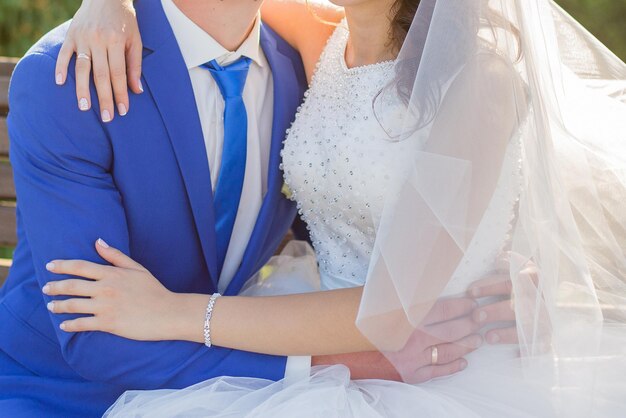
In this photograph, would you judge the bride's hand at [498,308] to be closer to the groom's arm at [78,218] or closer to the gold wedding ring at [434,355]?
the gold wedding ring at [434,355]

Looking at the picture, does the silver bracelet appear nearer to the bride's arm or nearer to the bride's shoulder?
the bride's arm

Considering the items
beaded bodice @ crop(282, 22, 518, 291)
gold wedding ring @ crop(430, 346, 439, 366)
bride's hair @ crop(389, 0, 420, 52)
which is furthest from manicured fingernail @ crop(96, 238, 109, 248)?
bride's hair @ crop(389, 0, 420, 52)

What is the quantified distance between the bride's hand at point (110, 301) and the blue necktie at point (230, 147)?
0.40m

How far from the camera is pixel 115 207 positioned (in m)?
2.30

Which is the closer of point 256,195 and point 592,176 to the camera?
point 592,176

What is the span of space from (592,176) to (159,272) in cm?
120

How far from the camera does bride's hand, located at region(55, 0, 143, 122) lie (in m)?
2.26

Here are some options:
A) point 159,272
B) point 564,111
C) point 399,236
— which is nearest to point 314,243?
point 159,272

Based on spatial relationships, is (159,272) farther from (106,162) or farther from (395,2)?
(395,2)

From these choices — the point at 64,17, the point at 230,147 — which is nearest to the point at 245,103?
the point at 230,147

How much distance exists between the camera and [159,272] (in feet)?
8.29

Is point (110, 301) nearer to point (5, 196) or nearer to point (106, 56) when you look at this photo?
point (106, 56)

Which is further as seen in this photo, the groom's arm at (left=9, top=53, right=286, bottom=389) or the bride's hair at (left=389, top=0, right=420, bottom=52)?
the bride's hair at (left=389, top=0, right=420, bottom=52)

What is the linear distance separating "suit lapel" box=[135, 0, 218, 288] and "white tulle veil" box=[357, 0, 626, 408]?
57 centimetres
